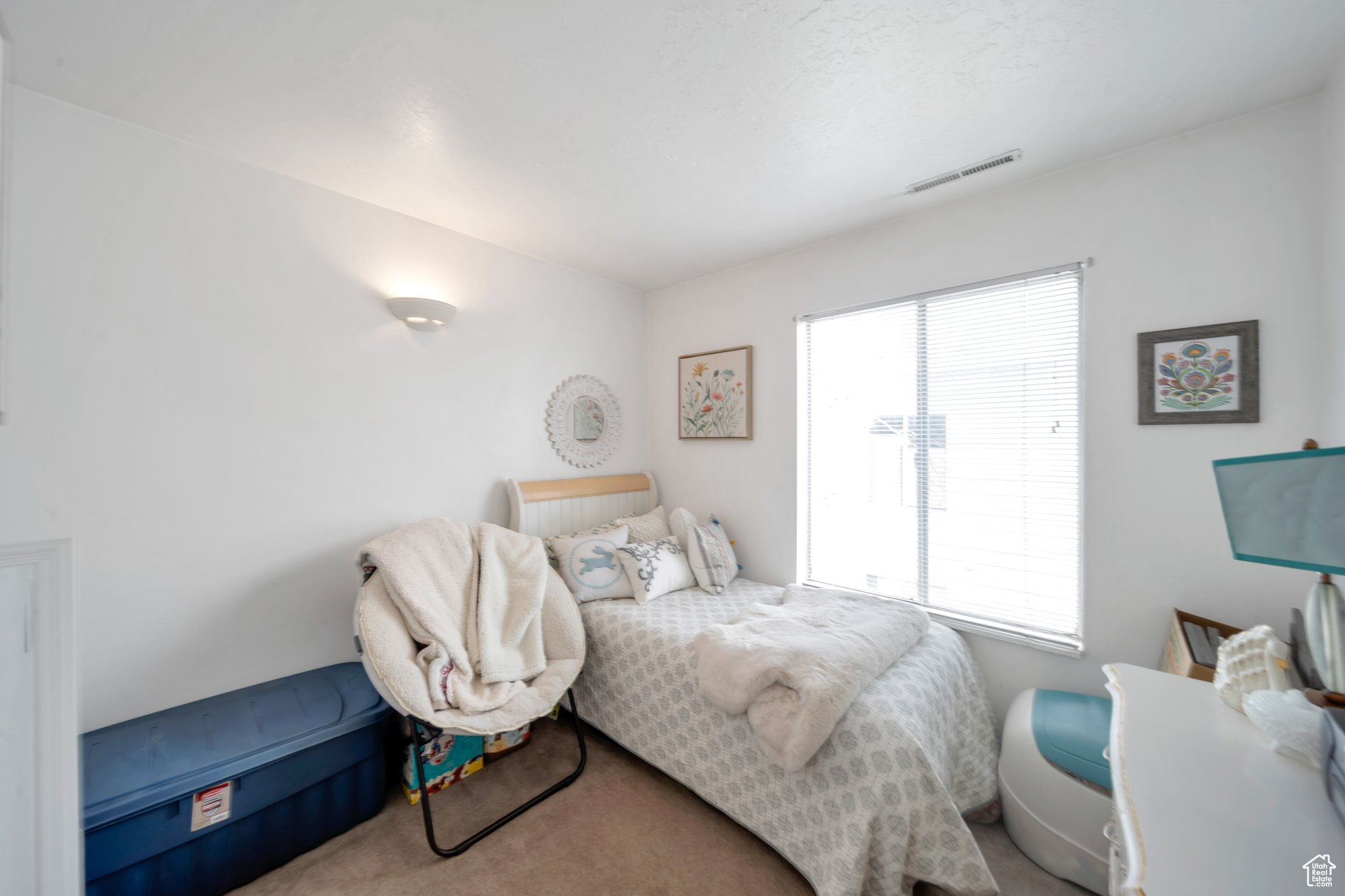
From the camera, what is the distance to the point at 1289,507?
35.6 inches

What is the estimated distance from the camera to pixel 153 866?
141 cm

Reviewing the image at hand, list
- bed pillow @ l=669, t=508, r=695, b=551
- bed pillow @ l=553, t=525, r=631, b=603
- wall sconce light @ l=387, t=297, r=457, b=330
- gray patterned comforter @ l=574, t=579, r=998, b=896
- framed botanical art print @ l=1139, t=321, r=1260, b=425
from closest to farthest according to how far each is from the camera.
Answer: gray patterned comforter @ l=574, t=579, r=998, b=896
framed botanical art print @ l=1139, t=321, r=1260, b=425
wall sconce light @ l=387, t=297, r=457, b=330
bed pillow @ l=553, t=525, r=631, b=603
bed pillow @ l=669, t=508, r=695, b=551

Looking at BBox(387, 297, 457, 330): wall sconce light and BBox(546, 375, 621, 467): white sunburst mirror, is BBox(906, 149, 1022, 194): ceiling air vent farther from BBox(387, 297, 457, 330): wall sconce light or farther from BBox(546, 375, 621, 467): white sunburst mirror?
BBox(387, 297, 457, 330): wall sconce light

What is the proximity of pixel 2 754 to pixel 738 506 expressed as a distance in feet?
9.40

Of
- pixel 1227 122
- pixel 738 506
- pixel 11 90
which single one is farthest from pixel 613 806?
pixel 1227 122

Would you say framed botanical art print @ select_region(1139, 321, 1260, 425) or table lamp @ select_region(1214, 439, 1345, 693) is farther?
framed botanical art print @ select_region(1139, 321, 1260, 425)

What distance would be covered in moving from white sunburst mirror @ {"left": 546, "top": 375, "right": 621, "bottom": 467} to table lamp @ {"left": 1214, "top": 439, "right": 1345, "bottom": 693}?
9.09ft

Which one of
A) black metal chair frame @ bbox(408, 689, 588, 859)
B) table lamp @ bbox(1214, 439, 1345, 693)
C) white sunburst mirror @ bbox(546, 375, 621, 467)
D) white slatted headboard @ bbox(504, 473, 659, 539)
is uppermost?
white sunburst mirror @ bbox(546, 375, 621, 467)

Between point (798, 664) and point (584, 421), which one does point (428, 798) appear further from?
point (584, 421)

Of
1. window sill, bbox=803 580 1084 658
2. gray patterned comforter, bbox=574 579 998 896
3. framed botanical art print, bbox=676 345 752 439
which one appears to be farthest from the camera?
framed botanical art print, bbox=676 345 752 439

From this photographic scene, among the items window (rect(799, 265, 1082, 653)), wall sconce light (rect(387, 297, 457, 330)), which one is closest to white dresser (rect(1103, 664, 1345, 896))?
window (rect(799, 265, 1082, 653))

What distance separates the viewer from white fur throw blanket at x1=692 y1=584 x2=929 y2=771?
1528 mm

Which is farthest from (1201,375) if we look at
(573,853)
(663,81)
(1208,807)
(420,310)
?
(420,310)

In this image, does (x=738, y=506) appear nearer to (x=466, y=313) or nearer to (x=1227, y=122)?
(x=466, y=313)
